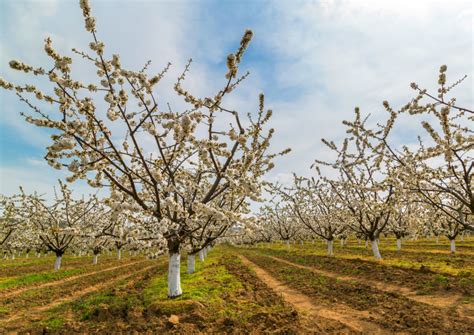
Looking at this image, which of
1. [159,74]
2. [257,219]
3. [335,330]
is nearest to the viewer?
[335,330]

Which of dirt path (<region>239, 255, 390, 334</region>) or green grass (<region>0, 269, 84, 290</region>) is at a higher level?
dirt path (<region>239, 255, 390, 334</region>)

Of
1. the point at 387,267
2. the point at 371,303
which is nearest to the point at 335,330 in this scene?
the point at 371,303

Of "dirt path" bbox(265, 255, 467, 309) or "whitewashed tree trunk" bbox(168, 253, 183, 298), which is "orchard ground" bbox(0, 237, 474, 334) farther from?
"whitewashed tree trunk" bbox(168, 253, 183, 298)

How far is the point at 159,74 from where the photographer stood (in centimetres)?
846

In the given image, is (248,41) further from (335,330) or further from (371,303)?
(371,303)

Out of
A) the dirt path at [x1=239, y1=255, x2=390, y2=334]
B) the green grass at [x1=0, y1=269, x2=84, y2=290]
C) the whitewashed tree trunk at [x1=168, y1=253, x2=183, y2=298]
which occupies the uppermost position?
the whitewashed tree trunk at [x1=168, y1=253, x2=183, y2=298]

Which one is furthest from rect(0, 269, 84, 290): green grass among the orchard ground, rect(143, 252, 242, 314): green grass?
rect(143, 252, 242, 314): green grass

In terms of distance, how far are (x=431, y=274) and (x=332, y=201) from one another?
14188 millimetres

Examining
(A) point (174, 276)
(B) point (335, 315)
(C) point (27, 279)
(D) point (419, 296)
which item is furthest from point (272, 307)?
(C) point (27, 279)

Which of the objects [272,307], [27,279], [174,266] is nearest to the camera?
[272,307]

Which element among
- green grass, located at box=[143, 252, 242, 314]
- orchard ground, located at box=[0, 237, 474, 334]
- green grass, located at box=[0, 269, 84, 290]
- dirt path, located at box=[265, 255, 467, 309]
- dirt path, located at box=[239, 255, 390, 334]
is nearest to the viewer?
dirt path, located at box=[239, 255, 390, 334]

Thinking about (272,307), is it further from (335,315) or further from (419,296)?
(419,296)

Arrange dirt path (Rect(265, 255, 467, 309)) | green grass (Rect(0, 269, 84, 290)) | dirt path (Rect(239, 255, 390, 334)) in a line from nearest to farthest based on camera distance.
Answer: dirt path (Rect(239, 255, 390, 334)), dirt path (Rect(265, 255, 467, 309)), green grass (Rect(0, 269, 84, 290))

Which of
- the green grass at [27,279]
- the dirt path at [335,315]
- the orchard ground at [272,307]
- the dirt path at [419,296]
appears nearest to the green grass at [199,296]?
the orchard ground at [272,307]
